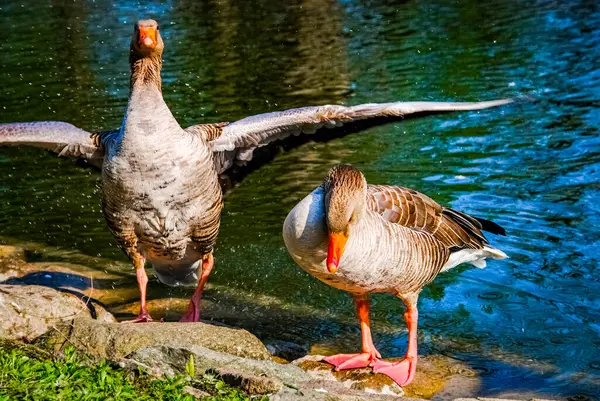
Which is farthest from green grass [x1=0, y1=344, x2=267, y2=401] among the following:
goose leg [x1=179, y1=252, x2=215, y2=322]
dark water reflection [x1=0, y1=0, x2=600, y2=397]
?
dark water reflection [x1=0, y1=0, x2=600, y2=397]

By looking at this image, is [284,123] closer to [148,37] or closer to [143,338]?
[148,37]

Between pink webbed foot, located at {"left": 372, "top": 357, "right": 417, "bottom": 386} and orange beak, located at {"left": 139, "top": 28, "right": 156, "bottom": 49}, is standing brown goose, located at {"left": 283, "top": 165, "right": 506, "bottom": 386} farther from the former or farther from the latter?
orange beak, located at {"left": 139, "top": 28, "right": 156, "bottom": 49}

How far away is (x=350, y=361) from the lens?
6000 mm

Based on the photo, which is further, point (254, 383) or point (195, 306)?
point (195, 306)

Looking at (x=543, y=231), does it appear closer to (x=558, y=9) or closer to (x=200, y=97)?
(x=200, y=97)

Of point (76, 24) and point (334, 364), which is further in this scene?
point (76, 24)

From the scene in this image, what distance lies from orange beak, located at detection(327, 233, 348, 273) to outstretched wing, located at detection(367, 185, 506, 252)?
716 millimetres

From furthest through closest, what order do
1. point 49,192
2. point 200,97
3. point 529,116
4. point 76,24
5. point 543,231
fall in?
point 76,24 < point 200,97 < point 529,116 < point 49,192 < point 543,231

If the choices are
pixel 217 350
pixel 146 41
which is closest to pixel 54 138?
pixel 146 41

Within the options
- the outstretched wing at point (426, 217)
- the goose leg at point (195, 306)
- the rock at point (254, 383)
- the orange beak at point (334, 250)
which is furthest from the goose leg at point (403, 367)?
the goose leg at point (195, 306)

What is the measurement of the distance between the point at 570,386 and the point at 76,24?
20881 millimetres

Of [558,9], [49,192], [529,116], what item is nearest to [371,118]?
[49,192]

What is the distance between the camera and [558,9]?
798 inches

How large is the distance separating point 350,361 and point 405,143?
254 inches
